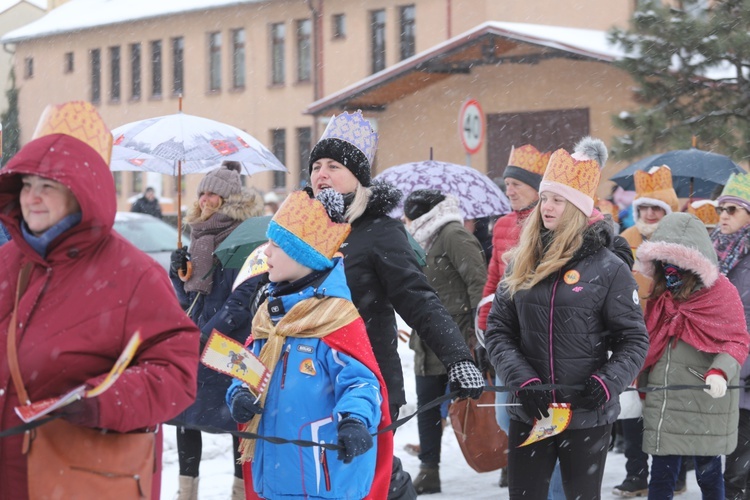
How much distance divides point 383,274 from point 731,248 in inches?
128

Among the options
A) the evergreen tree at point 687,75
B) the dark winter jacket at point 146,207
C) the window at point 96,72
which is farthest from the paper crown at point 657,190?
the window at point 96,72

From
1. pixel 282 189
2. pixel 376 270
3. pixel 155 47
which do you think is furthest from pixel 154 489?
pixel 155 47

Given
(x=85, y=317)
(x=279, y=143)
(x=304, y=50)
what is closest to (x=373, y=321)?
(x=85, y=317)

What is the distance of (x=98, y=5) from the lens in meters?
47.8

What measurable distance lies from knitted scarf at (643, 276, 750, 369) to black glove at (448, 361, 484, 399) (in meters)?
1.98

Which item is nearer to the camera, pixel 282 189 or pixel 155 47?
pixel 282 189

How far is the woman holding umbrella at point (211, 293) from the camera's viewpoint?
6.17m

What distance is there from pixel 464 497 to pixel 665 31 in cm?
973

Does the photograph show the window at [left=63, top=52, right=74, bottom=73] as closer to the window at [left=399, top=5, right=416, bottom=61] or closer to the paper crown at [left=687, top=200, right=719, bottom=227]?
the window at [left=399, top=5, right=416, bottom=61]

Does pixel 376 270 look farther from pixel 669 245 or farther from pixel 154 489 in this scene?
pixel 669 245

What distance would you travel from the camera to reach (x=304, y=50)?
3747 centimetres

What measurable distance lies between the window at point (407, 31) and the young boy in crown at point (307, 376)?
3145 centimetres

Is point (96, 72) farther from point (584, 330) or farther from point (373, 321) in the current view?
point (584, 330)

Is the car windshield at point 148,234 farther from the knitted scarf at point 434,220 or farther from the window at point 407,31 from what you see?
Result: the window at point 407,31
